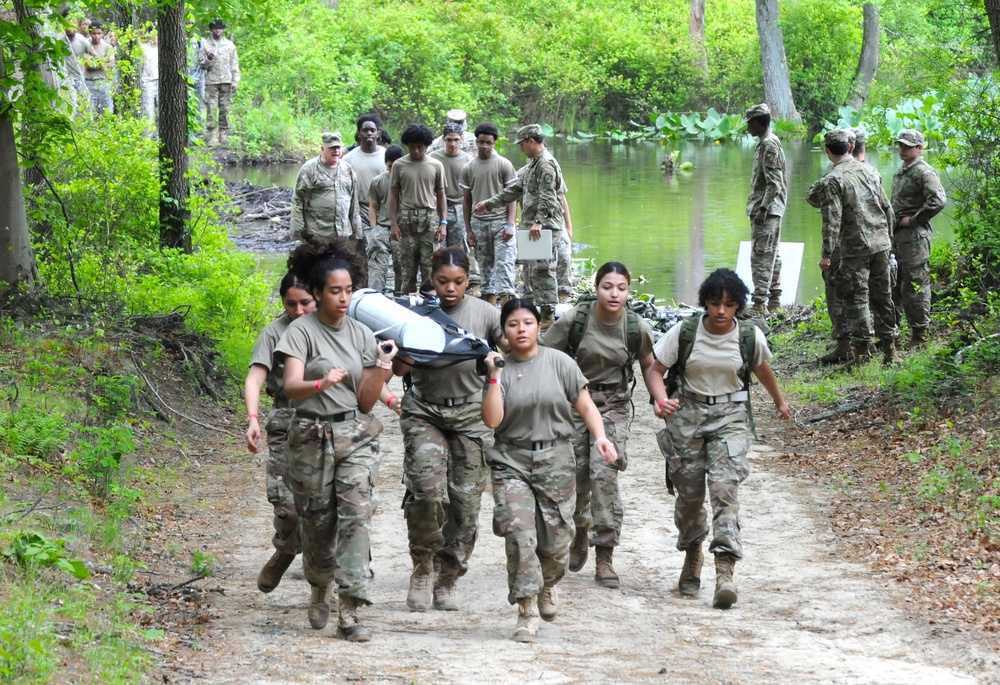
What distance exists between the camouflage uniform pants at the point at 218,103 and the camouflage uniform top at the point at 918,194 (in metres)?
19.7

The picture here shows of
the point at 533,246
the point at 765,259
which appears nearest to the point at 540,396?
the point at 533,246

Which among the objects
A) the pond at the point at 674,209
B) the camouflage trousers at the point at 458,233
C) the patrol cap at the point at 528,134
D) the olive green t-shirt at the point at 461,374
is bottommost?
the pond at the point at 674,209

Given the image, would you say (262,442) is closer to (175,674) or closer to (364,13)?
(175,674)

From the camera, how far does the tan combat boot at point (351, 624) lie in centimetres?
646

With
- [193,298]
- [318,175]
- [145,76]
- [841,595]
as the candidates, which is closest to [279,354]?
[841,595]

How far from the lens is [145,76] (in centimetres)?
2330

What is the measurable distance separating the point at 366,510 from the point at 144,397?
4.87 metres

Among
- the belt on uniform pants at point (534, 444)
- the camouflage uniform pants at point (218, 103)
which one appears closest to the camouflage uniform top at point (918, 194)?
the belt on uniform pants at point (534, 444)

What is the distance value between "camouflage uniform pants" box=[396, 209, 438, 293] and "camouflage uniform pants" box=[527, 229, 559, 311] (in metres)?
1.09

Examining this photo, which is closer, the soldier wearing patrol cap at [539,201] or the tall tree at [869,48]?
the soldier wearing patrol cap at [539,201]

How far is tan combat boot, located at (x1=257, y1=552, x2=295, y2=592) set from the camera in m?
7.10

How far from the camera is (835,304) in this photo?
1320 cm

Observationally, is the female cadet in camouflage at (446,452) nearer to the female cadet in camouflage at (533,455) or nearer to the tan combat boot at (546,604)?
the female cadet in camouflage at (533,455)

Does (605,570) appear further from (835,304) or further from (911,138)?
(911,138)
